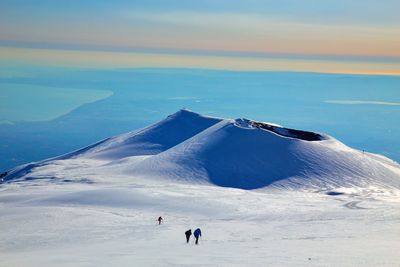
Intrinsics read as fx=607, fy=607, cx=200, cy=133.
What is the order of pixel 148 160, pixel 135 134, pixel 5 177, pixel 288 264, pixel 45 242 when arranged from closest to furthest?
pixel 288 264 < pixel 45 242 < pixel 148 160 < pixel 5 177 < pixel 135 134

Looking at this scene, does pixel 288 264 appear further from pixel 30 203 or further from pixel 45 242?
pixel 30 203

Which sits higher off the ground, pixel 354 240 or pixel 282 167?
pixel 282 167

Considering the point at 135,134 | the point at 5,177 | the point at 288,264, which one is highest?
the point at 135,134

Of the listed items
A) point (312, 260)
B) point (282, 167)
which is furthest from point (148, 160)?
point (312, 260)

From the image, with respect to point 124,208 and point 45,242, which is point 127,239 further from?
point 124,208

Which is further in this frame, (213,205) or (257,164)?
(257,164)

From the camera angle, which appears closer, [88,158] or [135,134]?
[88,158]

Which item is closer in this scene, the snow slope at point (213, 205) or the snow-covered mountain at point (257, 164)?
the snow slope at point (213, 205)

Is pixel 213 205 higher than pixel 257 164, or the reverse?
pixel 257 164

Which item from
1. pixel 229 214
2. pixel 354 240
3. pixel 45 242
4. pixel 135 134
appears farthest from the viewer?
pixel 135 134

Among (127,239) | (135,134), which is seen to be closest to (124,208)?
(127,239)

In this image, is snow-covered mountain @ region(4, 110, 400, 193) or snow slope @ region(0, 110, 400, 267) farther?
snow-covered mountain @ region(4, 110, 400, 193)
